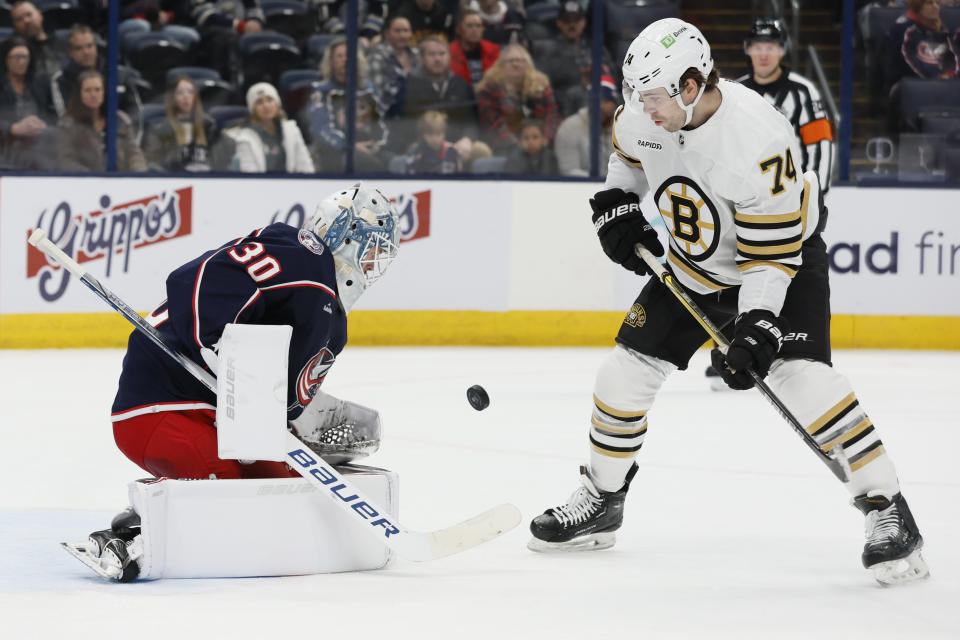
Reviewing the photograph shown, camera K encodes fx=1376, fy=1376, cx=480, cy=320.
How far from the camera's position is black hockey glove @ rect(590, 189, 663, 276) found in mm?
2824

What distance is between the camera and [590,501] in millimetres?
2855

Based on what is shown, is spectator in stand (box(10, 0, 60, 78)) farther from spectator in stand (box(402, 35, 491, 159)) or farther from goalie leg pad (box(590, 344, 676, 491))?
goalie leg pad (box(590, 344, 676, 491))

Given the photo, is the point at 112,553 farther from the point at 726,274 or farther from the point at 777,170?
the point at 777,170

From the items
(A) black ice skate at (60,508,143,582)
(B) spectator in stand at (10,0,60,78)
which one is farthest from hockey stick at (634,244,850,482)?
(B) spectator in stand at (10,0,60,78)

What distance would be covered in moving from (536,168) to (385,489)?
14.4ft

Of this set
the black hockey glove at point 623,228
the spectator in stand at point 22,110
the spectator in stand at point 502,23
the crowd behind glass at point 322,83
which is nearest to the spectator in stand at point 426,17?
the crowd behind glass at point 322,83

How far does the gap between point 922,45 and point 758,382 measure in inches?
189

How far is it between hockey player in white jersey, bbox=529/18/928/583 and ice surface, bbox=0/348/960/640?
5.6 inches

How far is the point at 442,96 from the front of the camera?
6.73m

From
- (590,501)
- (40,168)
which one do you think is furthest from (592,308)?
(590,501)

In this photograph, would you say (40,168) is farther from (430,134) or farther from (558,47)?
(558,47)

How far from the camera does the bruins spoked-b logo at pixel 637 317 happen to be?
280cm

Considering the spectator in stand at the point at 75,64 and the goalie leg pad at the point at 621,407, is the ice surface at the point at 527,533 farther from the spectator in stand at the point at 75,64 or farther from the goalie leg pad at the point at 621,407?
the spectator in stand at the point at 75,64

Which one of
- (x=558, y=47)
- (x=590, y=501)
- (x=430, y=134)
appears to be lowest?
(x=590, y=501)
